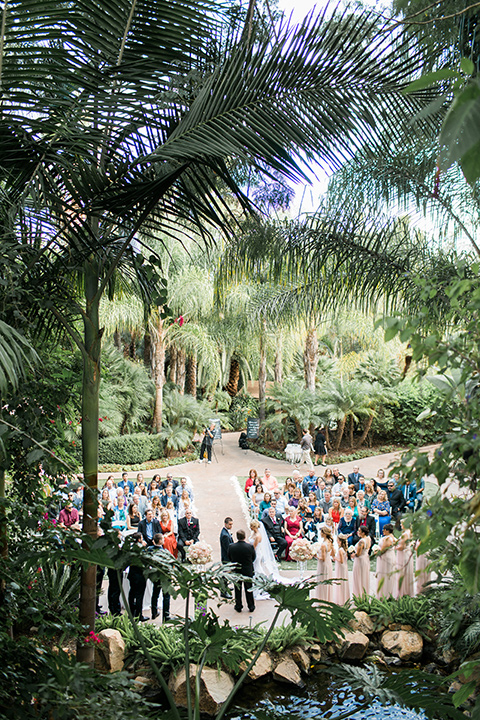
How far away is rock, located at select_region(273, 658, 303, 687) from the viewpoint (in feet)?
21.3

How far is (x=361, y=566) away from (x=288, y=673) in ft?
8.37

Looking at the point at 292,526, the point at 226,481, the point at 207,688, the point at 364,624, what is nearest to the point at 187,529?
the point at 292,526

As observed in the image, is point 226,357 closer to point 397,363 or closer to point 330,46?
point 397,363

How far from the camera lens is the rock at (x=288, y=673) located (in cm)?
650

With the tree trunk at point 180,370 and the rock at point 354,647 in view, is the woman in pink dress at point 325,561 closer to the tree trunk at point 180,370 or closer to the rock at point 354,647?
the rock at point 354,647

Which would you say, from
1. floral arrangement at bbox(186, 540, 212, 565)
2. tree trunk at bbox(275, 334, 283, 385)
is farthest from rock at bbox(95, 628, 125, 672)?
tree trunk at bbox(275, 334, 283, 385)

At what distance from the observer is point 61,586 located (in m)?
7.61

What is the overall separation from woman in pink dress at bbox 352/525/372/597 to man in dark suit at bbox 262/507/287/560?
7.07 ft

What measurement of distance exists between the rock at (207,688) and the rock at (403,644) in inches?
86.6

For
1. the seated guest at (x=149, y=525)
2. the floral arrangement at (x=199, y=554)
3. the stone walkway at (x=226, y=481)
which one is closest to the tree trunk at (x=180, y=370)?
the stone walkway at (x=226, y=481)

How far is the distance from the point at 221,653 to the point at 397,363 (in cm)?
2291

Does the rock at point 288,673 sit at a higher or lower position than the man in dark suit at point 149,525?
lower

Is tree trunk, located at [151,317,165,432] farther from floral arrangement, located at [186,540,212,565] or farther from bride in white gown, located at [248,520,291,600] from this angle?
floral arrangement, located at [186,540,212,565]

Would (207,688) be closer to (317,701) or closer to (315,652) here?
(317,701)
